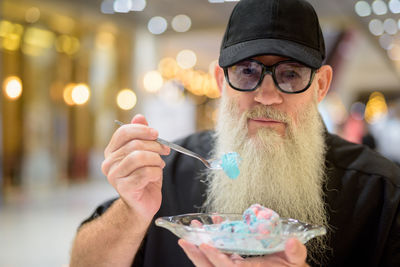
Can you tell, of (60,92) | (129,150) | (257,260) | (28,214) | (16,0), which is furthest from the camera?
(60,92)

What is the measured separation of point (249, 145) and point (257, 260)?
1.87ft

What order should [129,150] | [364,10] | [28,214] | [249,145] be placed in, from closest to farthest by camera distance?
[129,150], [249,145], [28,214], [364,10]

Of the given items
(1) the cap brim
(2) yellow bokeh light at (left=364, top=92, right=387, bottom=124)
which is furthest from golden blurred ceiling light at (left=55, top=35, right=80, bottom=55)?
(2) yellow bokeh light at (left=364, top=92, right=387, bottom=124)

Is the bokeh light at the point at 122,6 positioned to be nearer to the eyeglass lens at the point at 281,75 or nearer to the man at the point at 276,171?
the man at the point at 276,171

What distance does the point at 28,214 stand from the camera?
6703 mm

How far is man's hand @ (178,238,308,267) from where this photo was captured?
0.95m

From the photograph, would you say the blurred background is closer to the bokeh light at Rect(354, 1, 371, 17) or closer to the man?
the bokeh light at Rect(354, 1, 371, 17)

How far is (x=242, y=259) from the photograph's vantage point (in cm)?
102

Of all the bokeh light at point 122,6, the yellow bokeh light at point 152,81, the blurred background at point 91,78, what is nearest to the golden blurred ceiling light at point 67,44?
the blurred background at point 91,78

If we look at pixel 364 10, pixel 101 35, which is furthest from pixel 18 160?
pixel 364 10

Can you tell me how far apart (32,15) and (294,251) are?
29.2 feet

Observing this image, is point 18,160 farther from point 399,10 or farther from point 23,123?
point 399,10

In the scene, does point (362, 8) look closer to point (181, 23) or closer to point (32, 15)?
point (181, 23)

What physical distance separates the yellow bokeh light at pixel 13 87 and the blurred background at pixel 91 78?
25mm
